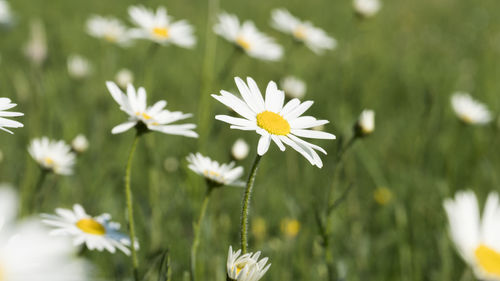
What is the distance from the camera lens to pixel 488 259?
34.1 inches

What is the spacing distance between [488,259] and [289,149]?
1.17 metres

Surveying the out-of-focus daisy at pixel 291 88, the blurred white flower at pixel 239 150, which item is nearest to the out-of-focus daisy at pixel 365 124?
the blurred white flower at pixel 239 150

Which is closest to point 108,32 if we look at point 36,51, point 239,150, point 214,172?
point 36,51

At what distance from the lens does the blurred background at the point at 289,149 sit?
1.68m

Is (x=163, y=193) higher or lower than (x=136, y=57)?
lower

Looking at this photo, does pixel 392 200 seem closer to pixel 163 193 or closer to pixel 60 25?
pixel 163 193

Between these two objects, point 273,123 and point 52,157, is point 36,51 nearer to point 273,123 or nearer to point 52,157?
point 52,157

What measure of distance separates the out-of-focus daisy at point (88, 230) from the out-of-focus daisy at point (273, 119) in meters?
0.36

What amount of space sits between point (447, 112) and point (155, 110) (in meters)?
2.51

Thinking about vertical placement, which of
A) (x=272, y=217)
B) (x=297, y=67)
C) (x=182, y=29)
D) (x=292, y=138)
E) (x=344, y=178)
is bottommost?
(x=292, y=138)

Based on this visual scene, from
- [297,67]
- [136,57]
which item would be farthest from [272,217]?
[136,57]

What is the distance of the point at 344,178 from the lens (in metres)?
2.37

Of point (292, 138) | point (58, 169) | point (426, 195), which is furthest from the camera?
point (426, 195)

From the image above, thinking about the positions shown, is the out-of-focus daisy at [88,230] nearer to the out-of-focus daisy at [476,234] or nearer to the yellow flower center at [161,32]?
the out-of-focus daisy at [476,234]
